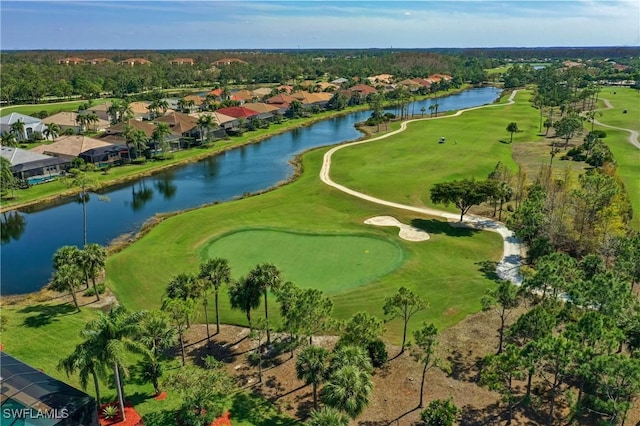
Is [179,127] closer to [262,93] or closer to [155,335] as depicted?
[262,93]

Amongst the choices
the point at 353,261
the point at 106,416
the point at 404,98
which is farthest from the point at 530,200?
the point at 404,98

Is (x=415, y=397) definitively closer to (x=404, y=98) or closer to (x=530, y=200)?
(x=530, y=200)

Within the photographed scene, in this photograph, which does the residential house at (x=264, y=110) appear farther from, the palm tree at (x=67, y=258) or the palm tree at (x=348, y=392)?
the palm tree at (x=348, y=392)

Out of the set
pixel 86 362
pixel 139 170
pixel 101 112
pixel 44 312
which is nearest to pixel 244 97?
pixel 101 112

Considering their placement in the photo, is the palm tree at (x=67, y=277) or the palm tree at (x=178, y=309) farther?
the palm tree at (x=67, y=277)

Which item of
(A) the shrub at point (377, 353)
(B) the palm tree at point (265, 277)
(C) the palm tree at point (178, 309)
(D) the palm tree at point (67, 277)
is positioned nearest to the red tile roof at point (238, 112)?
(D) the palm tree at point (67, 277)

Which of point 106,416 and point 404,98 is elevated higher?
point 404,98
